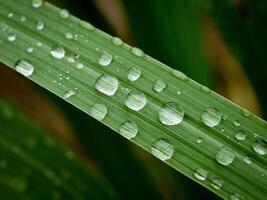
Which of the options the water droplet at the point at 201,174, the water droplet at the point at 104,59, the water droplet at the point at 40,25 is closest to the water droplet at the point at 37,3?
the water droplet at the point at 40,25

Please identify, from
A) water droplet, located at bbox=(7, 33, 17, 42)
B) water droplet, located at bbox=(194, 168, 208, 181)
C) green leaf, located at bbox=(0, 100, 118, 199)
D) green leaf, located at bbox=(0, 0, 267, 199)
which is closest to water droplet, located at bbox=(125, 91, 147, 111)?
green leaf, located at bbox=(0, 0, 267, 199)

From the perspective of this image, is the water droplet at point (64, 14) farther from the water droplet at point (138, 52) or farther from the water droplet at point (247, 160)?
the water droplet at point (247, 160)

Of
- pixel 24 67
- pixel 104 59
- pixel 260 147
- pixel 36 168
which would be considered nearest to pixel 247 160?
pixel 260 147

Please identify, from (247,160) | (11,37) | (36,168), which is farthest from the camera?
(36,168)

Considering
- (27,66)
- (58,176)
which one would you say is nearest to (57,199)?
(58,176)

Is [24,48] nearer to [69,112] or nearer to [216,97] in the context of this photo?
[216,97]

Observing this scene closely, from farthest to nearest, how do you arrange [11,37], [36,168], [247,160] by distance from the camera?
1. [36,168]
2. [11,37]
3. [247,160]

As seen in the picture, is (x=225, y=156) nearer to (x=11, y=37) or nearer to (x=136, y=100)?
(x=136, y=100)
